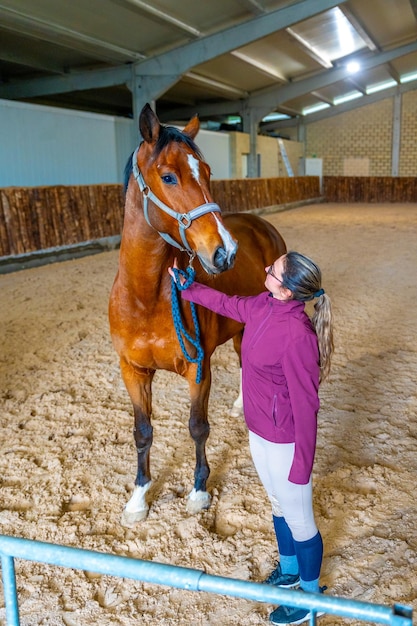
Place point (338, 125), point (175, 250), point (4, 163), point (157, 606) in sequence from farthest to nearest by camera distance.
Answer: point (338, 125) < point (4, 163) < point (175, 250) < point (157, 606)

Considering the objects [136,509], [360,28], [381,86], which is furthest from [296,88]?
[136,509]

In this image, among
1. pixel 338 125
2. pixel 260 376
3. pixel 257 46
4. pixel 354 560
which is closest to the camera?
pixel 260 376

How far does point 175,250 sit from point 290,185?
19.0 m

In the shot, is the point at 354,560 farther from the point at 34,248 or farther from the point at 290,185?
the point at 290,185

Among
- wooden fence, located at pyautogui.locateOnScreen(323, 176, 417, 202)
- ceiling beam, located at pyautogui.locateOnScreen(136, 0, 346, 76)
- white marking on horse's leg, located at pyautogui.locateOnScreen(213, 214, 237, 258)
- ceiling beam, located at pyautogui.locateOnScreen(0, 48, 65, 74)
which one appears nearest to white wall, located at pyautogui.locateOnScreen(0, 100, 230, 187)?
ceiling beam, located at pyautogui.locateOnScreen(136, 0, 346, 76)

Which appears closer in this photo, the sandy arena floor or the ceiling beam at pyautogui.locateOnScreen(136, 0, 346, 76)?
the sandy arena floor

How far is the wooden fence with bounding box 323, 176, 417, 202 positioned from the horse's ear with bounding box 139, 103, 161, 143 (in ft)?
76.1

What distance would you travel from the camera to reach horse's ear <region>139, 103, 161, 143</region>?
2092 millimetres

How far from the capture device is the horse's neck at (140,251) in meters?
2.32

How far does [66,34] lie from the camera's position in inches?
423

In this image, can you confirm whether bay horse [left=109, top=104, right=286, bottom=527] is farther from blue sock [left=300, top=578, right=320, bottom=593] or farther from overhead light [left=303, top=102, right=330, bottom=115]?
overhead light [left=303, top=102, right=330, bottom=115]

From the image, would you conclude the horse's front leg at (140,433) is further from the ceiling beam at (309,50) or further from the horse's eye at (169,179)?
the ceiling beam at (309,50)

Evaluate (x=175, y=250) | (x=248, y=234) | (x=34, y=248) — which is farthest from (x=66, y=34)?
(x=175, y=250)

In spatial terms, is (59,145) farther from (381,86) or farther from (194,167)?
(381,86)
